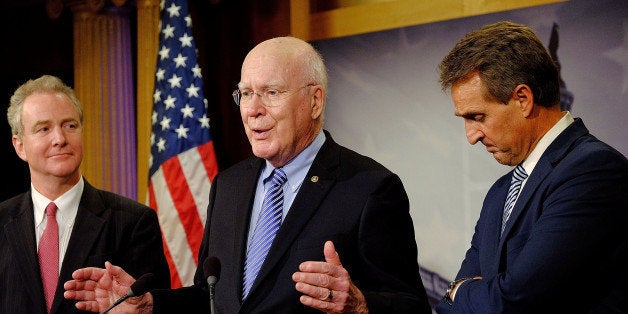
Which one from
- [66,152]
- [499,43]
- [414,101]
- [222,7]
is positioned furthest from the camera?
[222,7]

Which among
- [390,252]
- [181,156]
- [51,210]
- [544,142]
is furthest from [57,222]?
[544,142]

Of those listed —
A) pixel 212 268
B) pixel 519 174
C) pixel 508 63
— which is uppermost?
pixel 508 63

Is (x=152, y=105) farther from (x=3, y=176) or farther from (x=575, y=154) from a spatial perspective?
(x=575, y=154)

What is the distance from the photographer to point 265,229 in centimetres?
Result: 256

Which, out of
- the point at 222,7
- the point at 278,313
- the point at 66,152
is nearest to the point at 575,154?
the point at 278,313

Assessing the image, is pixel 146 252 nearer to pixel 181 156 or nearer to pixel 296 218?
pixel 296 218

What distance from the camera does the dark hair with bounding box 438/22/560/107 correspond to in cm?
227

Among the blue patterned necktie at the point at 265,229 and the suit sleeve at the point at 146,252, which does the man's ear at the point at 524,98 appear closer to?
the blue patterned necktie at the point at 265,229

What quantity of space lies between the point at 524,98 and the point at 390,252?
597mm

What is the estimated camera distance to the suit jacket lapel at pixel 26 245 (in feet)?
9.50

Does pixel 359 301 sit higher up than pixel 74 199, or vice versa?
pixel 74 199

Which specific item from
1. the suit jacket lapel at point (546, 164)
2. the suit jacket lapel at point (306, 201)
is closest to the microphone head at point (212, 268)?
the suit jacket lapel at point (306, 201)

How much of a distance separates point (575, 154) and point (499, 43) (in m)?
0.39

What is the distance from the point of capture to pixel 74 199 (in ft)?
10.1
